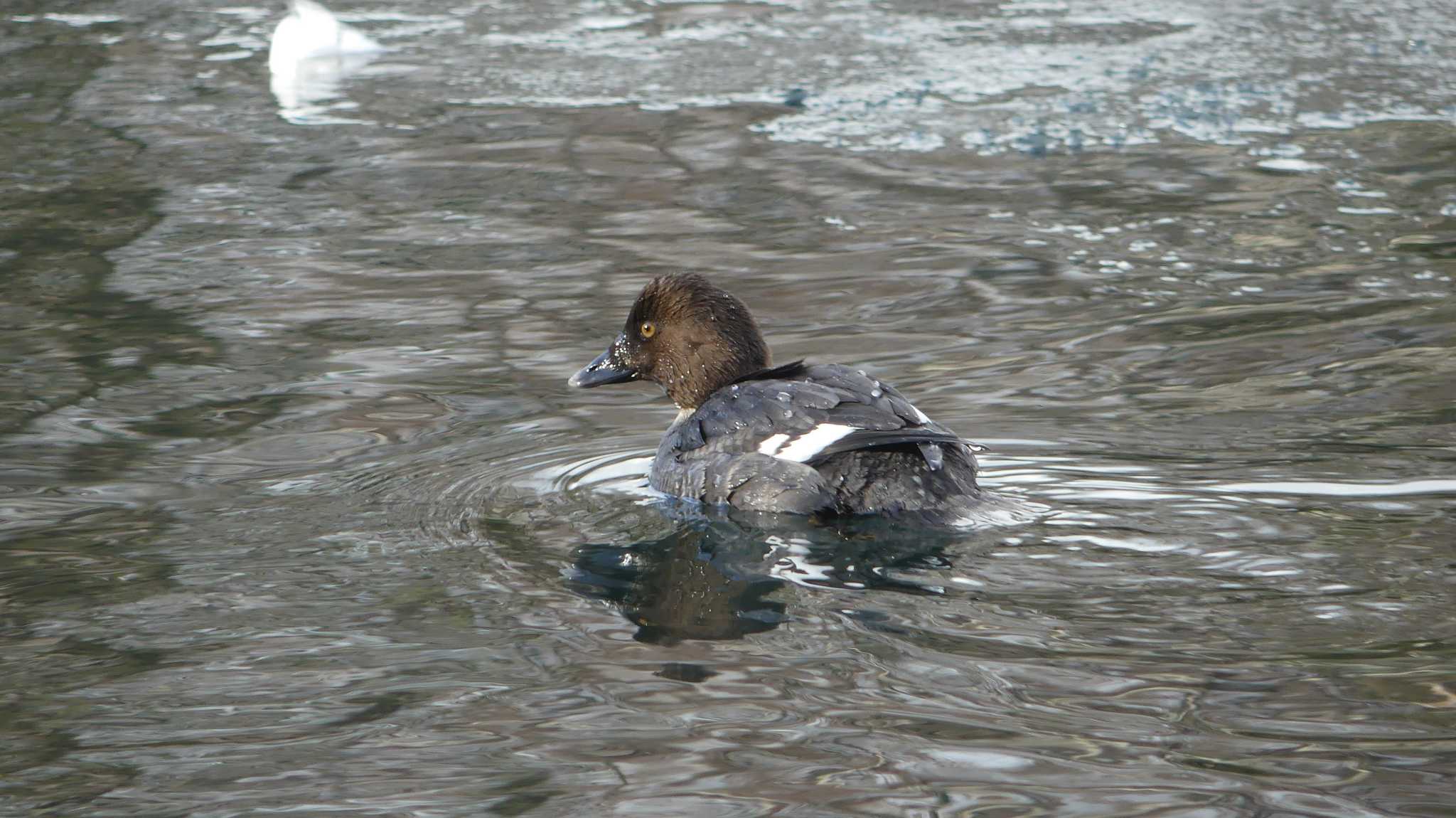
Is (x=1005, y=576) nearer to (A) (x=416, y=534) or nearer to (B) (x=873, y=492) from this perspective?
(B) (x=873, y=492)

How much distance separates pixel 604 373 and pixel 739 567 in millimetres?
1590

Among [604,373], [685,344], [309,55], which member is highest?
[309,55]

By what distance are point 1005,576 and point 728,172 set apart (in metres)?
5.34

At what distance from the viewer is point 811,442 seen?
5.20 m

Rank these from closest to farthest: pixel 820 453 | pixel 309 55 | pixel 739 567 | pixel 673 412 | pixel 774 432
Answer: pixel 739 567 → pixel 820 453 → pixel 774 432 → pixel 673 412 → pixel 309 55

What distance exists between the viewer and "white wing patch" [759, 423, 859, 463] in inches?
201

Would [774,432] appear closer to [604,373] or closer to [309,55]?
[604,373]

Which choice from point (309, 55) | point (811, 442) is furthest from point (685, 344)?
point (309, 55)

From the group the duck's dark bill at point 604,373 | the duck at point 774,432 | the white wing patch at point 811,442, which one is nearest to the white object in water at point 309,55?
the duck's dark bill at point 604,373

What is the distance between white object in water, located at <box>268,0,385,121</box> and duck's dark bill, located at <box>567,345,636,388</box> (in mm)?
5718

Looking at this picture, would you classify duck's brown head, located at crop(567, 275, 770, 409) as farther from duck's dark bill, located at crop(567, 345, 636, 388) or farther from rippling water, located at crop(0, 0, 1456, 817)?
rippling water, located at crop(0, 0, 1456, 817)

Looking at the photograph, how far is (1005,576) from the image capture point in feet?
14.9

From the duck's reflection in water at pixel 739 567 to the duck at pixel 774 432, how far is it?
90mm

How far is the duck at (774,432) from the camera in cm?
509
